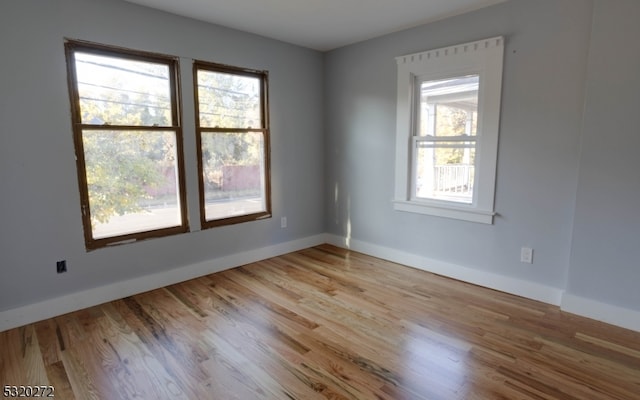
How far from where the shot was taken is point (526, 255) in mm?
2969

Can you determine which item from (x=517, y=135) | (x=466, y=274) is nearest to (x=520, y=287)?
(x=466, y=274)

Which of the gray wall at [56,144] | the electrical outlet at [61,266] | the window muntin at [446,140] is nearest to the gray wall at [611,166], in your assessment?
the window muntin at [446,140]

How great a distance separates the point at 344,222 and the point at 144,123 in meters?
2.55

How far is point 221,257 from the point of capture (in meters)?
3.70

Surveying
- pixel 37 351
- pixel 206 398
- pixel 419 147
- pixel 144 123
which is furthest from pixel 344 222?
pixel 37 351

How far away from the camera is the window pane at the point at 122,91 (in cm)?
277

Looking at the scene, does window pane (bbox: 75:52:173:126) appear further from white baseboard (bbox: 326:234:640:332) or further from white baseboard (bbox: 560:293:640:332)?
white baseboard (bbox: 560:293:640:332)

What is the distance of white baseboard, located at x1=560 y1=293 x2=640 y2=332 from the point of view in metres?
2.47

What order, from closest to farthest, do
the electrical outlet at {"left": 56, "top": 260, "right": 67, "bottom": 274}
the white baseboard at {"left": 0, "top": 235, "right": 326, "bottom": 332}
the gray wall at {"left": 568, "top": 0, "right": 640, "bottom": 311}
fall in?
the gray wall at {"left": 568, "top": 0, "right": 640, "bottom": 311} → the white baseboard at {"left": 0, "top": 235, "right": 326, "bottom": 332} → the electrical outlet at {"left": 56, "top": 260, "right": 67, "bottom": 274}

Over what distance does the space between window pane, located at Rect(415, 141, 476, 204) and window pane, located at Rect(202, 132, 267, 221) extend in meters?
1.79

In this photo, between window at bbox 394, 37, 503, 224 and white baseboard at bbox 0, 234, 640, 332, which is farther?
window at bbox 394, 37, 503, 224

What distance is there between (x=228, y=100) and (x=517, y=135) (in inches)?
110

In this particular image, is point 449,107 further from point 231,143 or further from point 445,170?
point 231,143

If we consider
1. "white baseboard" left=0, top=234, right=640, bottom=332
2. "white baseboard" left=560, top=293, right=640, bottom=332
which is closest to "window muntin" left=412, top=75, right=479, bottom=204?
"white baseboard" left=0, top=234, right=640, bottom=332
